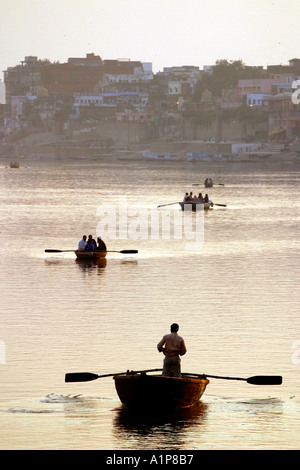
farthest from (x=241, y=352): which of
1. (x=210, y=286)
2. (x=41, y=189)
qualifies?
(x=41, y=189)

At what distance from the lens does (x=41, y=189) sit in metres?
136

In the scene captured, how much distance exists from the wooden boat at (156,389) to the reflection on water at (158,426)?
0.21m

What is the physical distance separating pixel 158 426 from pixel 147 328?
1081cm

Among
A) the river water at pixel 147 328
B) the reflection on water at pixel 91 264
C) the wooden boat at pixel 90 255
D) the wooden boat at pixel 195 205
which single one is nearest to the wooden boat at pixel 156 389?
the river water at pixel 147 328

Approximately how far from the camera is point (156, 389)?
23375 millimetres

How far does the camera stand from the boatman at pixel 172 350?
23.3 m

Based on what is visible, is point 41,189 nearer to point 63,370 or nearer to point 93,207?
point 93,207

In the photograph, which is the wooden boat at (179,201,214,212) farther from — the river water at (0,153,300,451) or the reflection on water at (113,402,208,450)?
the reflection on water at (113,402,208,450)

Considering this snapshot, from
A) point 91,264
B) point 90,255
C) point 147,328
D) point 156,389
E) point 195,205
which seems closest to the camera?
point 156,389

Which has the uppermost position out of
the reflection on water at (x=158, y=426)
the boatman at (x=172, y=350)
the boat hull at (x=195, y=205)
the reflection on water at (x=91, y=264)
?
the boatman at (x=172, y=350)

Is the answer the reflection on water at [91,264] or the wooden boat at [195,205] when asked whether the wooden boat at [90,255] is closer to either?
the reflection on water at [91,264]

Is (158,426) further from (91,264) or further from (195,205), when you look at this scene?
(195,205)

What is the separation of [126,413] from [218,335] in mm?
9344

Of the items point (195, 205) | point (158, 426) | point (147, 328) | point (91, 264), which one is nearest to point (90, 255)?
point (91, 264)
